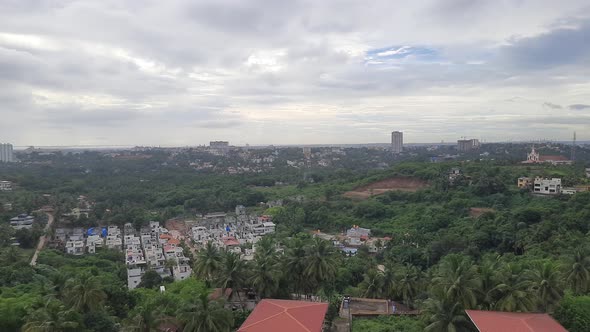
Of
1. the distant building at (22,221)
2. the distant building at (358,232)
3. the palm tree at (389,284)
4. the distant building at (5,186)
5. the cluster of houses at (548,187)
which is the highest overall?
the cluster of houses at (548,187)

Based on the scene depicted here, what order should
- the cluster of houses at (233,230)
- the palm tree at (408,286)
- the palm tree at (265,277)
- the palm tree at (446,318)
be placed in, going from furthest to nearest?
1. the cluster of houses at (233,230)
2. the palm tree at (408,286)
3. the palm tree at (265,277)
4. the palm tree at (446,318)

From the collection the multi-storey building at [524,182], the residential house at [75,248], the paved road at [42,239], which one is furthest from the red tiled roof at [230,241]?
the multi-storey building at [524,182]

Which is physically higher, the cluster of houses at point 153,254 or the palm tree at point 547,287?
the palm tree at point 547,287

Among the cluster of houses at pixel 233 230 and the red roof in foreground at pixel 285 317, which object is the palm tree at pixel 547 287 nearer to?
the red roof in foreground at pixel 285 317

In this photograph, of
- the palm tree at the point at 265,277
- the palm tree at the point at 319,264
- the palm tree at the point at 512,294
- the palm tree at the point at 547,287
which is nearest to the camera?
the palm tree at the point at 512,294

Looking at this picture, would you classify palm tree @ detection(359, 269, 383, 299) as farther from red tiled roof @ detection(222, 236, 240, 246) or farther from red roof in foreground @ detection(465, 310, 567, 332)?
red tiled roof @ detection(222, 236, 240, 246)

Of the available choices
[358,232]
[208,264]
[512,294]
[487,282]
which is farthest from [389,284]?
[358,232]

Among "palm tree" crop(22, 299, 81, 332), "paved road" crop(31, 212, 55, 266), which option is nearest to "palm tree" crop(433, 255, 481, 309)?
"palm tree" crop(22, 299, 81, 332)
